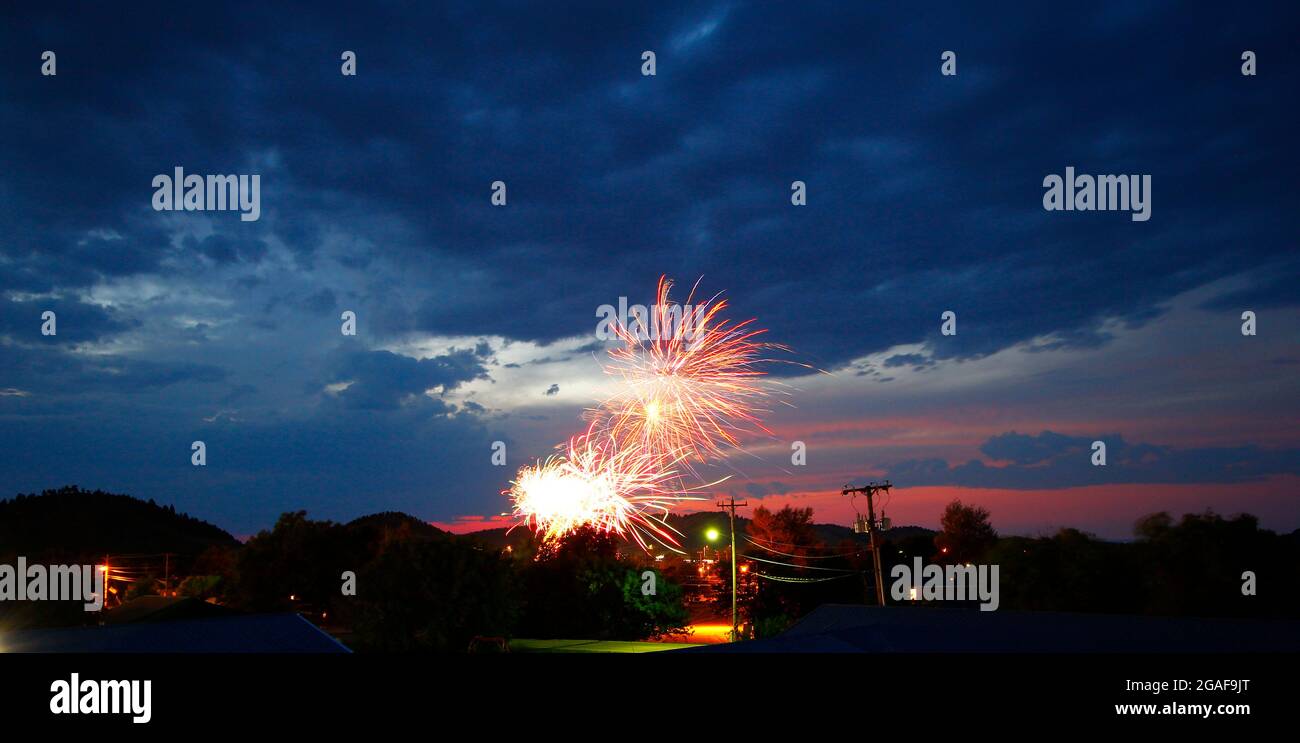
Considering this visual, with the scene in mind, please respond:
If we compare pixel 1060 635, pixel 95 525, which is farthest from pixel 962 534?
pixel 95 525

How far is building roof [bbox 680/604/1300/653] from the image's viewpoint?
12.9m

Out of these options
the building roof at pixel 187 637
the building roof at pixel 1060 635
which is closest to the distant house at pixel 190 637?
the building roof at pixel 187 637

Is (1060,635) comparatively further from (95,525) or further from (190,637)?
(95,525)

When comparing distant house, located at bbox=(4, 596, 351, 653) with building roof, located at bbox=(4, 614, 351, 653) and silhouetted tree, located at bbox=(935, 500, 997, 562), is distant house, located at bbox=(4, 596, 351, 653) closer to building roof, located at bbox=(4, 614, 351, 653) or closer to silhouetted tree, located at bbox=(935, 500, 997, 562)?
building roof, located at bbox=(4, 614, 351, 653)

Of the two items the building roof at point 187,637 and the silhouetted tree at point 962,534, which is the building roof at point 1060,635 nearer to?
the building roof at point 187,637

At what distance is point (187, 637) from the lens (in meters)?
16.3

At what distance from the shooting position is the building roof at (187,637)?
45.1 ft

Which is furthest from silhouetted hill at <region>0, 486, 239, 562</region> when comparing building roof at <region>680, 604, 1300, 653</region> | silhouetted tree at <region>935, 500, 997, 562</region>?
building roof at <region>680, 604, 1300, 653</region>

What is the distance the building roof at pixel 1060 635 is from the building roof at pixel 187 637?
8456 mm

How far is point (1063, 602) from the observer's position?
4241cm

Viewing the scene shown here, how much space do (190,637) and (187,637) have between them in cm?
5
